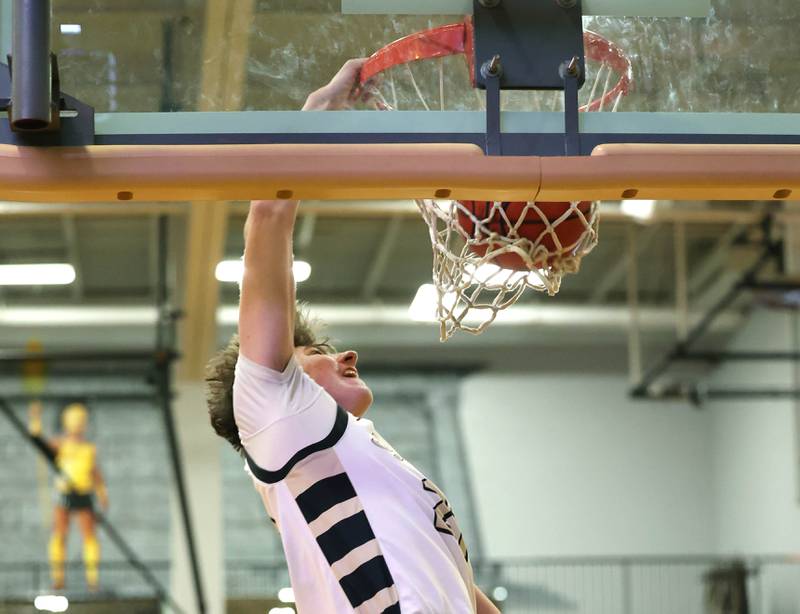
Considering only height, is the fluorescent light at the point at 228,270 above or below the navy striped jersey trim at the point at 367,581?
above

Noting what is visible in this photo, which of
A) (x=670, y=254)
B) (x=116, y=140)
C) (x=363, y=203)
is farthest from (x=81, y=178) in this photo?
(x=670, y=254)

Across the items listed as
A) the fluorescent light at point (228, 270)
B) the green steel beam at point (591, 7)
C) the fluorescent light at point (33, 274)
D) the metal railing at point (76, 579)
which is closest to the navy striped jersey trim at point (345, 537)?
the green steel beam at point (591, 7)

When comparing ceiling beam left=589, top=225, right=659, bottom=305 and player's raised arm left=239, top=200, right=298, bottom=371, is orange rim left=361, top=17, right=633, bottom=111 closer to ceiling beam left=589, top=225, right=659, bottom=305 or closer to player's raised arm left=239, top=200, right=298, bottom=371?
player's raised arm left=239, top=200, right=298, bottom=371

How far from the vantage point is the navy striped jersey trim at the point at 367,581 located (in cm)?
284

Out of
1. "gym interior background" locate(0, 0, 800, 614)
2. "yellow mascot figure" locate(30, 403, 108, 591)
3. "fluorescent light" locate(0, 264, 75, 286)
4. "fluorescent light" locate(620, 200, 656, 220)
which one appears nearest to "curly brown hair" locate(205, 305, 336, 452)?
"fluorescent light" locate(620, 200, 656, 220)

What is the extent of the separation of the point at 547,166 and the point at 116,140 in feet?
2.57

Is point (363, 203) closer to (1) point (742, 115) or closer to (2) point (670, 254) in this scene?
(2) point (670, 254)

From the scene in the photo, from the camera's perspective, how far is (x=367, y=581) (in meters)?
2.86

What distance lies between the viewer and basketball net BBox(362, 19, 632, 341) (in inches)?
103

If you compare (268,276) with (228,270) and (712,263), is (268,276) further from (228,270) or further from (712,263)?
(712,263)

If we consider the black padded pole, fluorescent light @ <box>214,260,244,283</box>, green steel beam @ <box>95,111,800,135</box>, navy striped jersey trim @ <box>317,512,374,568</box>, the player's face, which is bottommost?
navy striped jersey trim @ <box>317,512,374,568</box>

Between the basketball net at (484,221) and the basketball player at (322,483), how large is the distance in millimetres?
355

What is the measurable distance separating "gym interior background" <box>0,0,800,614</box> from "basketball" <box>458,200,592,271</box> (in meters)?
6.59

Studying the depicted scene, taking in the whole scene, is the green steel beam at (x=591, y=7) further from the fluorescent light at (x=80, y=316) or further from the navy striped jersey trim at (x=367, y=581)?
the fluorescent light at (x=80, y=316)
